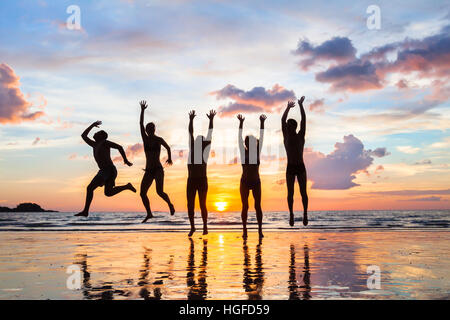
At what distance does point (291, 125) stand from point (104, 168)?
6368 mm

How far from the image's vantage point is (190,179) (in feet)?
56.4

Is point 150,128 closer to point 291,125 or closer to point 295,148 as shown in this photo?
point 291,125

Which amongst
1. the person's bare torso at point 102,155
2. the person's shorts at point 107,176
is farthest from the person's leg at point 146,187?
the person's bare torso at point 102,155

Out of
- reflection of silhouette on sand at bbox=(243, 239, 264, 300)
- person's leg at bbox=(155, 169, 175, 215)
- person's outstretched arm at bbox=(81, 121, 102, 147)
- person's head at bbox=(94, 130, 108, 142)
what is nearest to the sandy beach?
reflection of silhouette on sand at bbox=(243, 239, 264, 300)

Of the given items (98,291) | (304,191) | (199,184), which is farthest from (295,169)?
(98,291)

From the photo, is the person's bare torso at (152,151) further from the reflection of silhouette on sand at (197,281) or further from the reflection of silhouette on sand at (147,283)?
the reflection of silhouette on sand at (147,283)

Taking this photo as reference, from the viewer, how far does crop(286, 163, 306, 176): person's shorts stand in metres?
14.2

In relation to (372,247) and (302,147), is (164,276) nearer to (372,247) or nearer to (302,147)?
(302,147)

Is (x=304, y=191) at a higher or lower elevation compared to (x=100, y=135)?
lower

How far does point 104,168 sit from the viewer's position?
14.9 meters

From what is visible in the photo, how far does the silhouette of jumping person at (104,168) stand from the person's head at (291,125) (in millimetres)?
5300

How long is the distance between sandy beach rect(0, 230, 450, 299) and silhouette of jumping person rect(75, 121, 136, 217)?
6.34 feet

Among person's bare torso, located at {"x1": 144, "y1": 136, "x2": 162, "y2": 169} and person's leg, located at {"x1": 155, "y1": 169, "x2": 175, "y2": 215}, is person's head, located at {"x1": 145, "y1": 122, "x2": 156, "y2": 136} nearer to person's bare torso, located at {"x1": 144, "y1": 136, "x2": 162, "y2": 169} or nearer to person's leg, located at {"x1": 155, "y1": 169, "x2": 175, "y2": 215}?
person's bare torso, located at {"x1": 144, "y1": 136, "x2": 162, "y2": 169}
